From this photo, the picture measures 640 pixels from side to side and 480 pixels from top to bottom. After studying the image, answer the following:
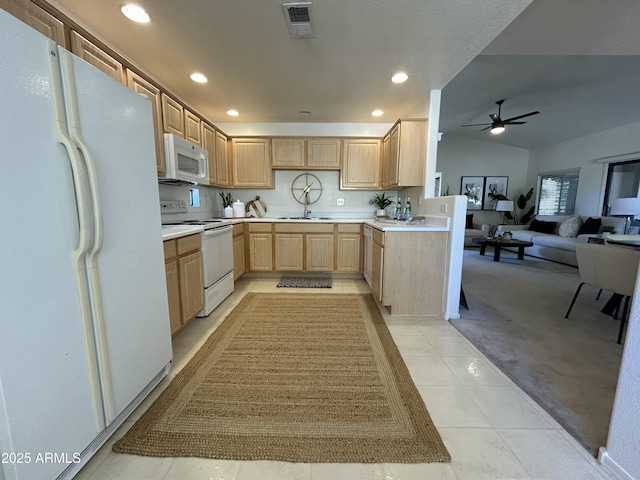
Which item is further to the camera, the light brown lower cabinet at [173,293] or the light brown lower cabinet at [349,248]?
the light brown lower cabinet at [349,248]

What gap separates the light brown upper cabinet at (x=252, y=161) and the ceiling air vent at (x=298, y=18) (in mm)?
2052

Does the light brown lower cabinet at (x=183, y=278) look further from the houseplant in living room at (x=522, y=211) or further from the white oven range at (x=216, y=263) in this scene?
the houseplant in living room at (x=522, y=211)

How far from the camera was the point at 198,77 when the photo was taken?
2543 millimetres

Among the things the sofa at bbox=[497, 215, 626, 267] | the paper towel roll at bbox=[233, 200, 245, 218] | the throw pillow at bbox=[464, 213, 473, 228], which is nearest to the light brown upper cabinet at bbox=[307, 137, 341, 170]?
the paper towel roll at bbox=[233, 200, 245, 218]

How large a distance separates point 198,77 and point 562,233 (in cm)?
688

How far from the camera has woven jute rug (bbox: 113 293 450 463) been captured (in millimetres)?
1128

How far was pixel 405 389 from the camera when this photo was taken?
150 cm

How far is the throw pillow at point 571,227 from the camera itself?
5.03 m

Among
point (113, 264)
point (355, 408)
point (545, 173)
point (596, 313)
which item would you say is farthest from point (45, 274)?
point (545, 173)

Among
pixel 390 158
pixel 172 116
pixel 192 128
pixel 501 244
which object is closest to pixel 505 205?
pixel 501 244

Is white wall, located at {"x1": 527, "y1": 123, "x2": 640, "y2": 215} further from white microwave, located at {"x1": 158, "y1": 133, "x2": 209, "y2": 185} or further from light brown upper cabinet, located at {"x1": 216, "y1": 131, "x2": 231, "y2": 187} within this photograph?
white microwave, located at {"x1": 158, "y1": 133, "x2": 209, "y2": 185}

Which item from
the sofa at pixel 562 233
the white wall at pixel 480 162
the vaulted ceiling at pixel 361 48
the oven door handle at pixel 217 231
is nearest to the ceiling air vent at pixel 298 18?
the vaulted ceiling at pixel 361 48

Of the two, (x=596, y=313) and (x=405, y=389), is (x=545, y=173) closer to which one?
(x=596, y=313)

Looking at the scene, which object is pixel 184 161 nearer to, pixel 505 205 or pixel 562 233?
pixel 562 233
